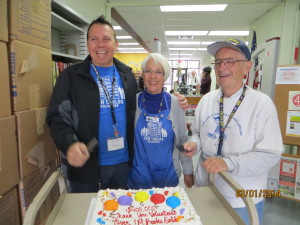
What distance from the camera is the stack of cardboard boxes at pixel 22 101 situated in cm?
119

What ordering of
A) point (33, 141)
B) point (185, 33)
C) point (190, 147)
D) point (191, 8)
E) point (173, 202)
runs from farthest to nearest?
point (185, 33)
point (191, 8)
point (33, 141)
point (190, 147)
point (173, 202)

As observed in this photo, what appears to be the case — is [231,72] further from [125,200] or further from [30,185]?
[30,185]

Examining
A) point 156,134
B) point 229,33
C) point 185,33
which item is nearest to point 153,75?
point 156,134

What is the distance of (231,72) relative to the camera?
1.29 metres

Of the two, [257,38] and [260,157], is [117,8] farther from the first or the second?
[260,157]

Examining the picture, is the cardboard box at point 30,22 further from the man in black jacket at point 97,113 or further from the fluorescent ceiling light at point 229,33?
the fluorescent ceiling light at point 229,33

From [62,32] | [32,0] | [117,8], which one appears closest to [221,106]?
[32,0]

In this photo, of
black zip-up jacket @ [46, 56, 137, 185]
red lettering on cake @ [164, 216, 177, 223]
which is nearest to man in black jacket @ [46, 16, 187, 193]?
black zip-up jacket @ [46, 56, 137, 185]

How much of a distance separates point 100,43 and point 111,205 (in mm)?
1082

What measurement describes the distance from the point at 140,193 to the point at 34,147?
33.5 inches

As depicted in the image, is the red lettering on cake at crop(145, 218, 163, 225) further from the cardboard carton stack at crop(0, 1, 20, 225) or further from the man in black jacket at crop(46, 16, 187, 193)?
the cardboard carton stack at crop(0, 1, 20, 225)

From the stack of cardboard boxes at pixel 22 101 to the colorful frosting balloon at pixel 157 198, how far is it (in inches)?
32.7

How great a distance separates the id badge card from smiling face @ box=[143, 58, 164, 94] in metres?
0.42

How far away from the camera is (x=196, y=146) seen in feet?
4.36
